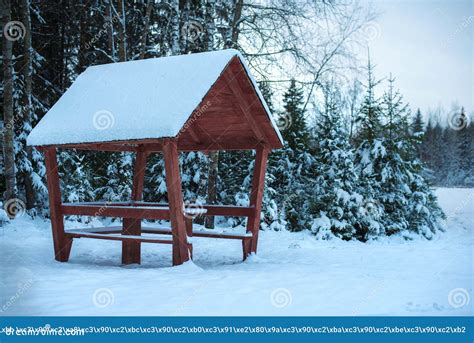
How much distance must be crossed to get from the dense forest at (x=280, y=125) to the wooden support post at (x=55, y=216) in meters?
5.07

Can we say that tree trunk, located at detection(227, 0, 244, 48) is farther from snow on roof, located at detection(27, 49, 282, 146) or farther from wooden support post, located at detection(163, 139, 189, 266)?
wooden support post, located at detection(163, 139, 189, 266)

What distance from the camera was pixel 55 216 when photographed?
819cm

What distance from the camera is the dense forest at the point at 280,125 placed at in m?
13.7

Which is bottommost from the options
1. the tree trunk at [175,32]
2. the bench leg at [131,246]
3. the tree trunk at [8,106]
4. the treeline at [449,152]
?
the treeline at [449,152]

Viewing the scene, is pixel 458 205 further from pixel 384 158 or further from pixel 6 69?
pixel 6 69

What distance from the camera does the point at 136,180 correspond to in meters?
10.0

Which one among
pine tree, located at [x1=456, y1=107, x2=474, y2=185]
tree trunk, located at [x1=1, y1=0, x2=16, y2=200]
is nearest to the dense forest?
tree trunk, located at [x1=1, y1=0, x2=16, y2=200]

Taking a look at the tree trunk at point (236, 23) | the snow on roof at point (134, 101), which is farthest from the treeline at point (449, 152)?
the snow on roof at point (134, 101)

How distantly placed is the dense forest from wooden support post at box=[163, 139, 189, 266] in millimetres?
6912

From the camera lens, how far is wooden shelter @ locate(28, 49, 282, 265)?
6883 mm

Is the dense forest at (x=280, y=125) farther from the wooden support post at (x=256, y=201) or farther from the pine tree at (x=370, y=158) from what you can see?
Result: the wooden support post at (x=256, y=201)
